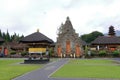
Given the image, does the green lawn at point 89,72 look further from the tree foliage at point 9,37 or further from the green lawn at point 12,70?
the tree foliage at point 9,37

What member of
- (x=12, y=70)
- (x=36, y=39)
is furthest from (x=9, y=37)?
(x=12, y=70)

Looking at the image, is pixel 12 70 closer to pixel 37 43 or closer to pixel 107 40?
pixel 37 43

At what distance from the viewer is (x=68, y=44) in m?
63.6

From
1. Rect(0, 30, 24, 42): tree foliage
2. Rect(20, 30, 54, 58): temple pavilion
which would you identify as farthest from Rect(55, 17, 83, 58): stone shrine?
Rect(0, 30, 24, 42): tree foliage

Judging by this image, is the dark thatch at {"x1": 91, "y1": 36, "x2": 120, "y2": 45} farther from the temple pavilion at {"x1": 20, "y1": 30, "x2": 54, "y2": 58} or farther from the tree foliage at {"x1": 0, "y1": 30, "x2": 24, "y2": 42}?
the tree foliage at {"x1": 0, "y1": 30, "x2": 24, "y2": 42}

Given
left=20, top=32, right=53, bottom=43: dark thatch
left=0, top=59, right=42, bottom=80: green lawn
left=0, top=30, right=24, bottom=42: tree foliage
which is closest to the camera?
left=0, top=59, right=42, bottom=80: green lawn

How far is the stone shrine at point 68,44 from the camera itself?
62594mm

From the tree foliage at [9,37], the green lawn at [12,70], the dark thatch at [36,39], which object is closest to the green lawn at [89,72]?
the green lawn at [12,70]

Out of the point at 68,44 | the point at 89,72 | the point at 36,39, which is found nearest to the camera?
the point at 89,72

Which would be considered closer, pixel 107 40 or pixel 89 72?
pixel 89 72

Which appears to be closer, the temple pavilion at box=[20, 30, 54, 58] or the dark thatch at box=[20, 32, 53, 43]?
the temple pavilion at box=[20, 30, 54, 58]

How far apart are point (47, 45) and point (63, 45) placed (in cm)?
486

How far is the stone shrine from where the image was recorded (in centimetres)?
6259

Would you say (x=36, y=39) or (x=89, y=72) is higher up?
(x=36, y=39)
